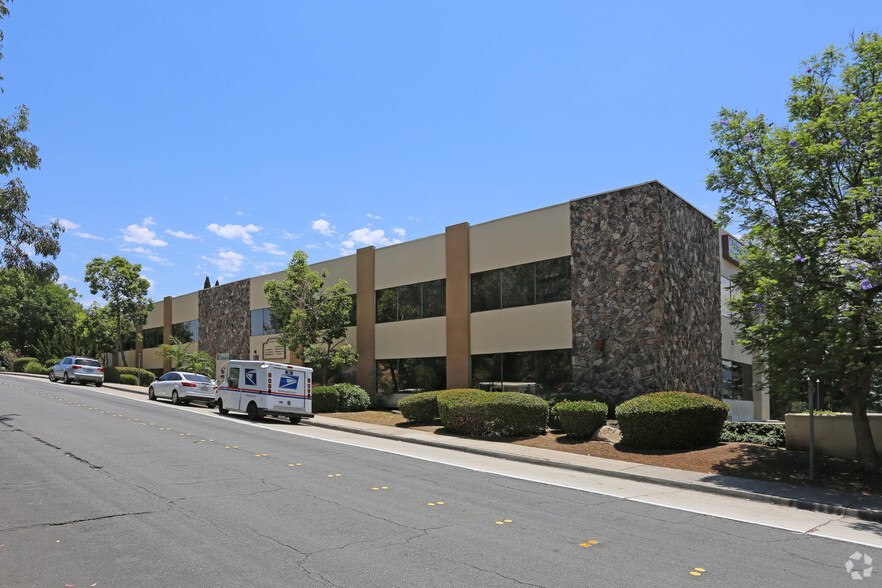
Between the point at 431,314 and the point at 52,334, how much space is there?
5153 centimetres

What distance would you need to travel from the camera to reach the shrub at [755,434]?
1612 cm

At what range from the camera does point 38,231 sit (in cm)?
2114

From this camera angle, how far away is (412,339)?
88.7ft

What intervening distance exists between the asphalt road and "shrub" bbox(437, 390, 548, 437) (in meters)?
5.22

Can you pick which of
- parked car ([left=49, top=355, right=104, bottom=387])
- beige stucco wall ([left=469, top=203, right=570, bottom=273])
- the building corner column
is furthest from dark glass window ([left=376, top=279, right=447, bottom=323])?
parked car ([left=49, top=355, right=104, bottom=387])

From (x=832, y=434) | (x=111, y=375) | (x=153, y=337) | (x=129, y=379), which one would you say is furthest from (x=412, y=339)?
(x=153, y=337)

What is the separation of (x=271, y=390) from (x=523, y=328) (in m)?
9.12

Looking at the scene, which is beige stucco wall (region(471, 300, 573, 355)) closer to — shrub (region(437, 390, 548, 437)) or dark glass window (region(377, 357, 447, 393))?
dark glass window (region(377, 357, 447, 393))

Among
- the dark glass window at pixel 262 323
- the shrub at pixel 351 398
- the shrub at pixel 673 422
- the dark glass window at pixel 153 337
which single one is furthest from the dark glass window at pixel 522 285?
the dark glass window at pixel 153 337

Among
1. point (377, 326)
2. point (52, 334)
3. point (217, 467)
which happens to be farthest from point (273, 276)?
point (52, 334)

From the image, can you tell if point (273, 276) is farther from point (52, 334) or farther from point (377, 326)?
point (52, 334)

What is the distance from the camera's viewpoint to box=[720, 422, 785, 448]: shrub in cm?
1612

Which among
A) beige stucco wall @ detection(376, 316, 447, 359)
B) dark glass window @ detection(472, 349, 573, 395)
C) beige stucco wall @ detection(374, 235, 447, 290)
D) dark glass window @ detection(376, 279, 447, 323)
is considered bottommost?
dark glass window @ detection(472, 349, 573, 395)

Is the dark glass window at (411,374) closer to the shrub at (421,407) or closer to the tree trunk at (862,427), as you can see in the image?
the shrub at (421,407)
